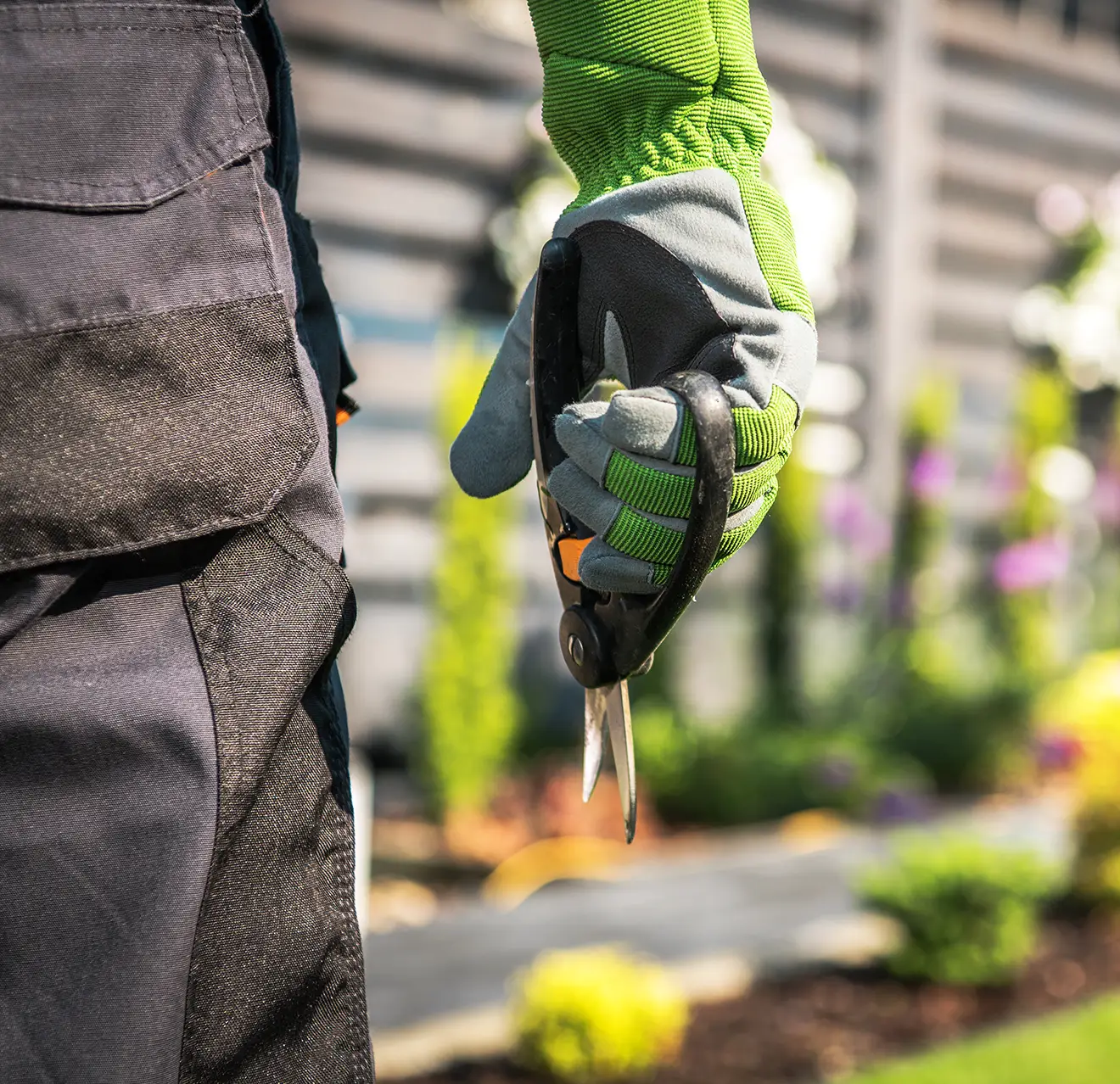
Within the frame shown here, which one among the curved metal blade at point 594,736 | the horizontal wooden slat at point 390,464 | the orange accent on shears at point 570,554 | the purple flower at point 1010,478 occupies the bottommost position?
the purple flower at point 1010,478

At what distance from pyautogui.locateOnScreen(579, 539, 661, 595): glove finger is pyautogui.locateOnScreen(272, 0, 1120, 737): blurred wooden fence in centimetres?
353

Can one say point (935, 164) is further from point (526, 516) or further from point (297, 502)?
point (297, 502)

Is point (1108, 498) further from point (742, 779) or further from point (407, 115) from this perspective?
point (407, 115)

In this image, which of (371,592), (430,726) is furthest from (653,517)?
(371,592)

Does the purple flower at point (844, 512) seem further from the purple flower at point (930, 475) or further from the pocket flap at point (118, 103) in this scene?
the pocket flap at point (118, 103)

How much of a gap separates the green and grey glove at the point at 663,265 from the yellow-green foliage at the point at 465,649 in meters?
3.11

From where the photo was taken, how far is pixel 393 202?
179 inches

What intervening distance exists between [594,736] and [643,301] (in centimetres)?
40

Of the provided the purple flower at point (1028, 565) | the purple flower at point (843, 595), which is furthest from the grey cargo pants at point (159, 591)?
the purple flower at point (1028, 565)

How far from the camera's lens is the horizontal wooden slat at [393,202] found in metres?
4.40

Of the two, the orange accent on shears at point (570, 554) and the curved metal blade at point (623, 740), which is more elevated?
the orange accent on shears at point (570, 554)

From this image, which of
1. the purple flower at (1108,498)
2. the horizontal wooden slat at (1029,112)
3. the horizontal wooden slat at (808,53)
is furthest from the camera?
the purple flower at (1108,498)

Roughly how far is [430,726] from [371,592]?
596 millimetres

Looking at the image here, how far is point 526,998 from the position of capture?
110 inches
